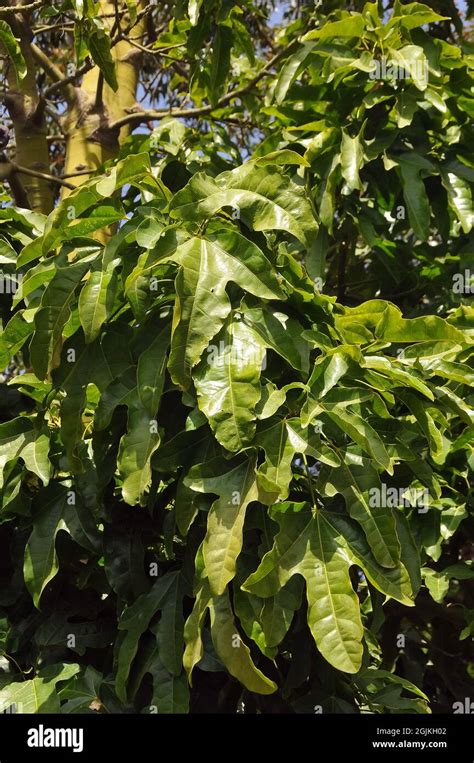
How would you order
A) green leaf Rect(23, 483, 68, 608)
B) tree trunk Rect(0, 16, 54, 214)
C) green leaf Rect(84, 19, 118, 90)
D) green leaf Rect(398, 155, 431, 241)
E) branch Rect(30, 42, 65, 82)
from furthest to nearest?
branch Rect(30, 42, 65, 82) < tree trunk Rect(0, 16, 54, 214) < green leaf Rect(398, 155, 431, 241) < green leaf Rect(84, 19, 118, 90) < green leaf Rect(23, 483, 68, 608)

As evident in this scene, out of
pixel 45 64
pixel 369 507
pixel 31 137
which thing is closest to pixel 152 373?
pixel 369 507

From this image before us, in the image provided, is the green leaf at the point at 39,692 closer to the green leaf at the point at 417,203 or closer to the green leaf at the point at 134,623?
the green leaf at the point at 134,623

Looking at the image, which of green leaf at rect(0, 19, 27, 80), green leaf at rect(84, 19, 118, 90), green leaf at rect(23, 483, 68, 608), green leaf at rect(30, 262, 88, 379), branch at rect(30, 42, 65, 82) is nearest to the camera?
green leaf at rect(30, 262, 88, 379)

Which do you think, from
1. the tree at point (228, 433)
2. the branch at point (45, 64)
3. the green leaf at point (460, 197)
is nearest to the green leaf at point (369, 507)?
the tree at point (228, 433)

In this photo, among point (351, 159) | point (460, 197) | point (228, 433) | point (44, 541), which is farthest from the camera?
point (460, 197)

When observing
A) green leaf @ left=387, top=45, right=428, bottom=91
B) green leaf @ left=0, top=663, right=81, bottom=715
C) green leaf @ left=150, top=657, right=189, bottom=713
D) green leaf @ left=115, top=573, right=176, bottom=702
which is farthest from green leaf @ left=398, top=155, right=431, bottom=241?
green leaf @ left=0, top=663, right=81, bottom=715

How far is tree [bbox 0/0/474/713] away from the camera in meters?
1.77

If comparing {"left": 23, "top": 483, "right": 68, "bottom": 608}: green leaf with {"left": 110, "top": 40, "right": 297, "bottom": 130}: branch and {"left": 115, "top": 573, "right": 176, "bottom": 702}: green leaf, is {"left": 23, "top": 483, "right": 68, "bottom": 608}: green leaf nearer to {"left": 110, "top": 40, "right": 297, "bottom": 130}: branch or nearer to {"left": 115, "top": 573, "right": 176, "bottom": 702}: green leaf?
{"left": 115, "top": 573, "right": 176, "bottom": 702}: green leaf

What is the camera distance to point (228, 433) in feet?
5.64

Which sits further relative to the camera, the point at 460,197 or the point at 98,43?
the point at 460,197

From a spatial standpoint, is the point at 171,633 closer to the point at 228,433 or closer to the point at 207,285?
the point at 228,433

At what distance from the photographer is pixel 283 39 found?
12.3 ft

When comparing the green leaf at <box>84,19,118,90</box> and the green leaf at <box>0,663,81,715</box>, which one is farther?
the green leaf at <box>84,19,118,90</box>

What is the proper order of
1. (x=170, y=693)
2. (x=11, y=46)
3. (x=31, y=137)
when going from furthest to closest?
1. (x=31, y=137)
2. (x=11, y=46)
3. (x=170, y=693)
